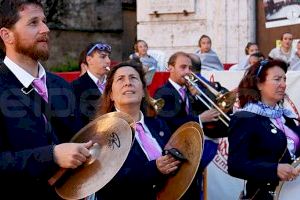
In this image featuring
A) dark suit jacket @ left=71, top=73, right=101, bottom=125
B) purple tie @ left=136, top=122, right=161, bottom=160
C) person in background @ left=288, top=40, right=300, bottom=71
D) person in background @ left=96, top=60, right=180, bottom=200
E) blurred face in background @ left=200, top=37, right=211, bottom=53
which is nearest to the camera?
person in background @ left=96, top=60, right=180, bottom=200

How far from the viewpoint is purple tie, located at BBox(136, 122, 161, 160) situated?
14.0ft

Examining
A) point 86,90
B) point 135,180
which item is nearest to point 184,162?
point 135,180

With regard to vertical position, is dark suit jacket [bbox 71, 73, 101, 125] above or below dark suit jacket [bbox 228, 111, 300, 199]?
above

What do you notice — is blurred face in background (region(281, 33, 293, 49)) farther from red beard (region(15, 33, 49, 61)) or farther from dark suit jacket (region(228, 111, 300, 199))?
red beard (region(15, 33, 49, 61))

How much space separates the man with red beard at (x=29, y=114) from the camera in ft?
9.72

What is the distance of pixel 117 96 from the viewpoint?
4.48 metres

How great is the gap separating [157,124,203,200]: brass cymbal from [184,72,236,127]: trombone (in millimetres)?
2686

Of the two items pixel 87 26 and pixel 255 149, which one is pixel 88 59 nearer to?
pixel 255 149

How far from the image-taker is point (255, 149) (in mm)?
4652

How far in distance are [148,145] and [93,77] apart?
3.01 metres

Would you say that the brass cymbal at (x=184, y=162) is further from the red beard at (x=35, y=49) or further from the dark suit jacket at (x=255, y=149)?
the red beard at (x=35, y=49)

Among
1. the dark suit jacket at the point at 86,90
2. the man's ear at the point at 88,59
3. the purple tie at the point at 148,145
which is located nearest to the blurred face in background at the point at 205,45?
the man's ear at the point at 88,59

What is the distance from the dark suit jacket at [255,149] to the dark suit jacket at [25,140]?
5.60ft

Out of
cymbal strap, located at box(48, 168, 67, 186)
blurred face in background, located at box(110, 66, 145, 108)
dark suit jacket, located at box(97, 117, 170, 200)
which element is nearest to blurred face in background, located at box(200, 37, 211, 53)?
blurred face in background, located at box(110, 66, 145, 108)
